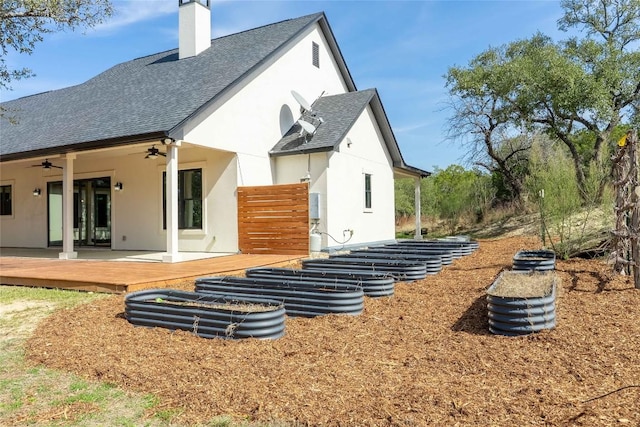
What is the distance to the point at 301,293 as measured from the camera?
5570 millimetres

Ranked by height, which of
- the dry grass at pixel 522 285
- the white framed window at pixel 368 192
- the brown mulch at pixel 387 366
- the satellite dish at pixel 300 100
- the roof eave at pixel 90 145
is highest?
the satellite dish at pixel 300 100

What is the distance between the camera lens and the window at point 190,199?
42.1 ft

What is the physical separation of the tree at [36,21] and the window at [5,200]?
28.8 feet

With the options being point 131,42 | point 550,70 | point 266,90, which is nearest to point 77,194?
point 131,42

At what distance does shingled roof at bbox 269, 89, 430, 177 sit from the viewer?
12.7 metres

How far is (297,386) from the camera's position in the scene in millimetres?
3221

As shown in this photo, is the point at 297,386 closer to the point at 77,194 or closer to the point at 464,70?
the point at 77,194

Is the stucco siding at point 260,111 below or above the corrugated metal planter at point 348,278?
above

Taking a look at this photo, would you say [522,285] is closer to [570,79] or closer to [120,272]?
[120,272]

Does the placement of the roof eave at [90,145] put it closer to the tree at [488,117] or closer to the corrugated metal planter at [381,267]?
the corrugated metal planter at [381,267]

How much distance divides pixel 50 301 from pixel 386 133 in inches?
481

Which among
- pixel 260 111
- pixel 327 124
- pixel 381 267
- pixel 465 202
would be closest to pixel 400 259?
pixel 381 267

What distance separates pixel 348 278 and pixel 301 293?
138 cm

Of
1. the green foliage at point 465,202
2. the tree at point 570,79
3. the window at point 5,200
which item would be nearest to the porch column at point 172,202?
the window at point 5,200
